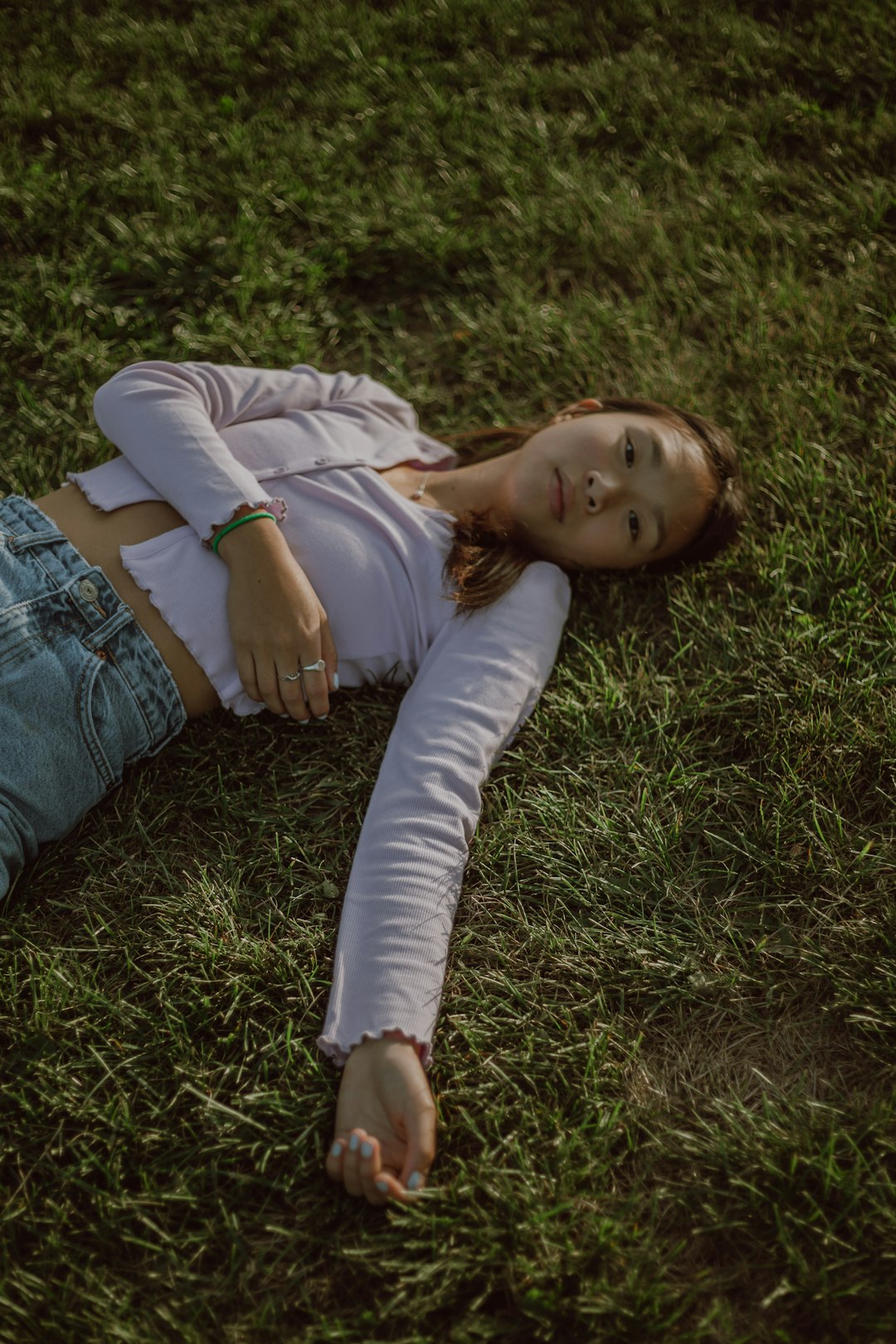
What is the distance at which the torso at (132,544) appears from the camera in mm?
2498

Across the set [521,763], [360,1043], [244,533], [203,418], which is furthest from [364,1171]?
[203,418]

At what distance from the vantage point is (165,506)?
8.70ft

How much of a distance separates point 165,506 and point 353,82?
282 cm

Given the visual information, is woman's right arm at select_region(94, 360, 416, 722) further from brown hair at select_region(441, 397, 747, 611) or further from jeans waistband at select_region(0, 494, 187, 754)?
brown hair at select_region(441, 397, 747, 611)

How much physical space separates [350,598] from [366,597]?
47 mm

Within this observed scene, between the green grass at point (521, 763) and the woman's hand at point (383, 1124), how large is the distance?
0.24 feet

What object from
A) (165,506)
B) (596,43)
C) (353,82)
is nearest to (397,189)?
(353,82)

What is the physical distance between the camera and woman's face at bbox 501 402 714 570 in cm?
279

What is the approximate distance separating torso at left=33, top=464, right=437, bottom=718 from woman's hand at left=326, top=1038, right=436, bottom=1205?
1.08 meters

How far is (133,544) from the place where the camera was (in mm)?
2568

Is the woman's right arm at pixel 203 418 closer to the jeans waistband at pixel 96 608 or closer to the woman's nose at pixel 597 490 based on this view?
the jeans waistband at pixel 96 608

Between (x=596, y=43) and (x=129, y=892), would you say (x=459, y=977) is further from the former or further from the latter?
(x=596, y=43)

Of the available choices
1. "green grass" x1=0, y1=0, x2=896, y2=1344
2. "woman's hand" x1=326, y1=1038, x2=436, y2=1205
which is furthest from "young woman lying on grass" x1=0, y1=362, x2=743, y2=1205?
"green grass" x1=0, y1=0, x2=896, y2=1344

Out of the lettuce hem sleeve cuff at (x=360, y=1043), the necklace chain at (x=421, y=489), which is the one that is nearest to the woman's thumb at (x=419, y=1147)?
the lettuce hem sleeve cuff at (x=360, y=1043)
